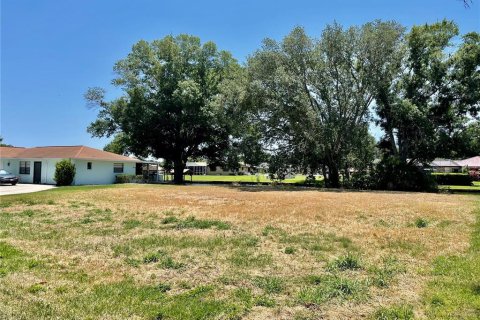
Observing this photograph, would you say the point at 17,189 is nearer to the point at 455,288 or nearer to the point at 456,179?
the point at 455,288

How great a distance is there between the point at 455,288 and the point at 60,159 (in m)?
31.4

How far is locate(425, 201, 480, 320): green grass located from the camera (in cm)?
398

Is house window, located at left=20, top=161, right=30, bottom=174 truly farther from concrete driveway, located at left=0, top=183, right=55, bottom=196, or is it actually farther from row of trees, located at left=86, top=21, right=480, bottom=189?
row of trees, located at left=86, top=21, right=480, bottom=189

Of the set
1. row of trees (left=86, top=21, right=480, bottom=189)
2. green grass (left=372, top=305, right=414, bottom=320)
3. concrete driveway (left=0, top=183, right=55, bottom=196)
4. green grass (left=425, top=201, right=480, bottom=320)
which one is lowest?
green grass (left=372, top=305, right=414, bottom=320)

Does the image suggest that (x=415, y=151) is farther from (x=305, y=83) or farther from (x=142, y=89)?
(x=142, y=89)

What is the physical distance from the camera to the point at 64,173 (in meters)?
28.4

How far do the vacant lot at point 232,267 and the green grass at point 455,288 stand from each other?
0.02 meters

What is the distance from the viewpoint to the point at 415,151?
2734cm

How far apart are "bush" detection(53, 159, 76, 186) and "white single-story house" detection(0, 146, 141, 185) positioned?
138cm

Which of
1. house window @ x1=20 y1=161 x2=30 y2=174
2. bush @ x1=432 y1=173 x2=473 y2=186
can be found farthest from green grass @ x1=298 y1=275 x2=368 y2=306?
bush @ x1=432 y1=173 x2=473 y2=186

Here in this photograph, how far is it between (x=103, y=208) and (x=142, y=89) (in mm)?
23010

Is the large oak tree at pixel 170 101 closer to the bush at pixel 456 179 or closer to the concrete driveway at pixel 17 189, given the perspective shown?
the concrete driveway at pixel 17 189

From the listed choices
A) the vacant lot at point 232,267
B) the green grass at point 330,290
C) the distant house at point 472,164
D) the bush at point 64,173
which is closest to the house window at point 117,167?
the bush at point 64,173

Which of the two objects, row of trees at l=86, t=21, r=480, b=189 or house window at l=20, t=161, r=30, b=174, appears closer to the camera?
row of trees at l=86, t=21, r=480, b=189
